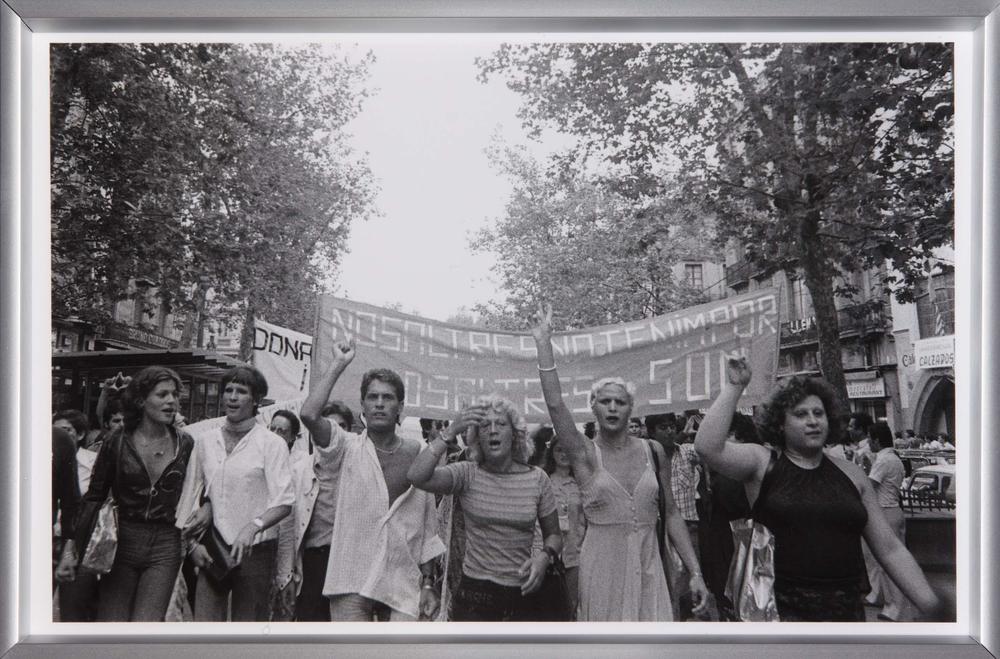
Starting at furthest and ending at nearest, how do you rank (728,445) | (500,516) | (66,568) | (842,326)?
(842,326)
(66,568)
(728,445)
(500,516)

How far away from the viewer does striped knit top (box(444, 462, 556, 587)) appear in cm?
491

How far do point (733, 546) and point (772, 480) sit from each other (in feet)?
1.54

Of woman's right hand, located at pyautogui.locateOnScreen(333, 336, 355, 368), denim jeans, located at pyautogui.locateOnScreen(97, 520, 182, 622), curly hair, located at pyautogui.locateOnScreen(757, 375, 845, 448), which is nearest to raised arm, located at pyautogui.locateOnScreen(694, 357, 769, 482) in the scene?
curly hair, located at pyautogui.locateOnScreen(757, 375, 845, 448)

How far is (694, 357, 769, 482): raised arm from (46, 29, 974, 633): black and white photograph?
2 cm

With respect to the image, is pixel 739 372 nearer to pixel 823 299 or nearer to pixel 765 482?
pixel 765 482

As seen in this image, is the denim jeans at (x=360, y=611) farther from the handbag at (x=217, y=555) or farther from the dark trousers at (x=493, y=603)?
the handbag at (x=217, y=555)

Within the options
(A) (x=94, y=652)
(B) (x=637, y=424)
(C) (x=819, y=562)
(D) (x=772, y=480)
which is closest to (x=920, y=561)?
(C) (x=819, y=562)

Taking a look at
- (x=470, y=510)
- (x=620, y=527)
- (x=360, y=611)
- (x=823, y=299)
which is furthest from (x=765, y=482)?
(x=360, y=611)

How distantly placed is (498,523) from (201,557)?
1790 millimetres

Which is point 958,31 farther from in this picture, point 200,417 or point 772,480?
point 200,417

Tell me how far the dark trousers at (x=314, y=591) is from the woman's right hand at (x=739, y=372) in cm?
Result: 260

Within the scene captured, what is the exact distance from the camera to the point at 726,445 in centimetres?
500

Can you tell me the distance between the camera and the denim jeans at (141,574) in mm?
5094

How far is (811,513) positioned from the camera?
195 inches
